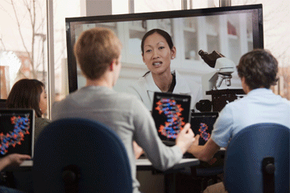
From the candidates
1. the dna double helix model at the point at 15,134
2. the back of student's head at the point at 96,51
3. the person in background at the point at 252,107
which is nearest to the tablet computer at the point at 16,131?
the dna double helix model at the point at 15,134

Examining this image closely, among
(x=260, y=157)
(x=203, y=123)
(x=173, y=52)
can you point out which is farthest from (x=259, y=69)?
(x=173, y=52)

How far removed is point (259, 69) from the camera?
167cm

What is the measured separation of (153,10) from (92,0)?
0.71 meters

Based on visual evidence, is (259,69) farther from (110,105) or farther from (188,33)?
(188,33)

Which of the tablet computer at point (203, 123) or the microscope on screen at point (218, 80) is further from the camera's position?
the microscope on screen at point (218, 80)

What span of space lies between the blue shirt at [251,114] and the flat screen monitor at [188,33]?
1630 mm

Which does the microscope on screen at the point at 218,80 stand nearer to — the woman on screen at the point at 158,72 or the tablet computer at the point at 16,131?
the woman on screen at the point at 158,72

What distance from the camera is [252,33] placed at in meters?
3.17

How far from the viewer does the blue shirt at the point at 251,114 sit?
61.4 inches

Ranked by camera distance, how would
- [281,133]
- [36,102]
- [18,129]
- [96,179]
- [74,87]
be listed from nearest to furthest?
[96,179] → [281,133] → [18,129] → [36,102] → [74,87]

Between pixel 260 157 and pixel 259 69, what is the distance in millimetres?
506

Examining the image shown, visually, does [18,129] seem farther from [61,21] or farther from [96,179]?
[61,21]

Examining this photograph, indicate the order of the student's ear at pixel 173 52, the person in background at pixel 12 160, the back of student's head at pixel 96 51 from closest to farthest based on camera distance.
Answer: the back of student's head at pixel 96 51 < the person in background at pixel 12 160 < the student's ear at pixel 173 52

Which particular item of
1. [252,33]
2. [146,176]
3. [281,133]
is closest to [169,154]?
[281,133]
